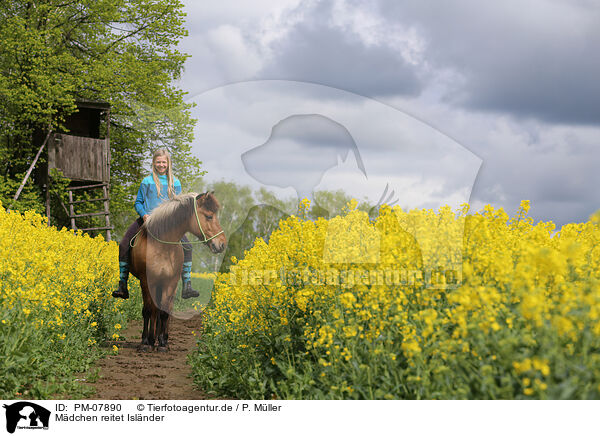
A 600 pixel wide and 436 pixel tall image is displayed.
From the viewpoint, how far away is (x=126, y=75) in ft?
64.2

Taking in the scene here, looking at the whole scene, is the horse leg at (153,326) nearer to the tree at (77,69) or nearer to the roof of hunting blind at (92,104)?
the tree at (77,69)

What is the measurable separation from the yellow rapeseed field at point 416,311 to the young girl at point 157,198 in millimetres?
1601

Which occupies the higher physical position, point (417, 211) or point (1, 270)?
point (417, 211)

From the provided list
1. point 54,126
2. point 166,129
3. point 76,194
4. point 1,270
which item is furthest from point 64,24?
point 1,270

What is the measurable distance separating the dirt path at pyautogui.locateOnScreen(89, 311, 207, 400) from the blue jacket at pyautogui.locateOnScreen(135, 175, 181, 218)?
5.48 feet

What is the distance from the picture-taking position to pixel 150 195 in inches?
306

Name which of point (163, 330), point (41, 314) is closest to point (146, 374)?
point (163, 330)

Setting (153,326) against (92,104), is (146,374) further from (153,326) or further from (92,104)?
(92,104)

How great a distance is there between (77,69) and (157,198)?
14.4 m

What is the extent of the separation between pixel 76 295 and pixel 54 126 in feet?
48.2
